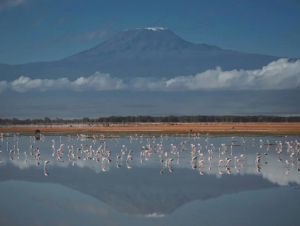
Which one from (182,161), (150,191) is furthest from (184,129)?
(150,191)

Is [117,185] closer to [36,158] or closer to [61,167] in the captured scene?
[61,167]

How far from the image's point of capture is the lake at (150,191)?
14000 millimetres

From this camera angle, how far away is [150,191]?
17.7 m

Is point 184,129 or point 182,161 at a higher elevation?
point 184,129

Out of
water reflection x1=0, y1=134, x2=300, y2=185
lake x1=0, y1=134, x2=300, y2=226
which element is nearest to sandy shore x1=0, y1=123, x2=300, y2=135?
water reflection x1=0, y1=134, x2=300, y2=185

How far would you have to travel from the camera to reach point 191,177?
2075cm

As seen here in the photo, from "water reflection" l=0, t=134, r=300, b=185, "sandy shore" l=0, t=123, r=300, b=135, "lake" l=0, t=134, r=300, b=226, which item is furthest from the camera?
"sandy shore" l=0, t=123, r=300, b=135

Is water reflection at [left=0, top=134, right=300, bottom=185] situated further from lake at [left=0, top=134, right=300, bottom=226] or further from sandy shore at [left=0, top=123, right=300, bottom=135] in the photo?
sandy shore at [left=0, top=123, right=300, bottom=135]

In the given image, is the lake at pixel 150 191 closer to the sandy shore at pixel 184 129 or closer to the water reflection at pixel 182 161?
the water reflection at pixel 182 161

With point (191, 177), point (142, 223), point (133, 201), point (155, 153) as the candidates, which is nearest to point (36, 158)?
point (155, 153)

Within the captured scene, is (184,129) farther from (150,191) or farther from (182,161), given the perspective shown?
(150,191)

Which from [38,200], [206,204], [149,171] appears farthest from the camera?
[149,171]

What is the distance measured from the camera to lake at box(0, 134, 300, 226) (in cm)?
1400

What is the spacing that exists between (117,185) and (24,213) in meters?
4.72
